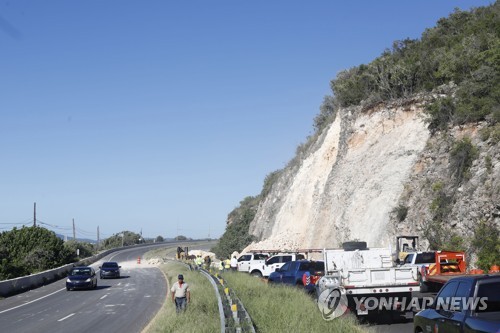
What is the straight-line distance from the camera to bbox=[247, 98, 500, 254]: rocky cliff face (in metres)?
24.5

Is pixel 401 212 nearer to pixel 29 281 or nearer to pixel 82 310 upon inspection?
pixel 82 310

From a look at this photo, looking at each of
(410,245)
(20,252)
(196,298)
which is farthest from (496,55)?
(20,252)

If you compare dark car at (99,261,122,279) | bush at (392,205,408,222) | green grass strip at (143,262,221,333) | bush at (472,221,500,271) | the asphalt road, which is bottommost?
the asphalt road

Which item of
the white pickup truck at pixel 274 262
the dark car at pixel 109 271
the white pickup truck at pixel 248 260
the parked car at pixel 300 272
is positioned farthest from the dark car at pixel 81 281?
the parked car at pixel 300 272

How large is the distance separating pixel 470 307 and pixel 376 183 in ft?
92.3

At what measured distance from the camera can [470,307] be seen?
7.52 m

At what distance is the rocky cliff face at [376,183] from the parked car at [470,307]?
48.7 ft

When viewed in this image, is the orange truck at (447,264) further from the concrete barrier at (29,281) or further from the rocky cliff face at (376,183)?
the concrete barrier at (29,281)

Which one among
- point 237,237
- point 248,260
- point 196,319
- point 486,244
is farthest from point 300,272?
point 237,237

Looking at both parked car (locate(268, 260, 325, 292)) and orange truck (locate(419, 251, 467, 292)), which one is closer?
orange truck (locate(419, 251, 467, 292))

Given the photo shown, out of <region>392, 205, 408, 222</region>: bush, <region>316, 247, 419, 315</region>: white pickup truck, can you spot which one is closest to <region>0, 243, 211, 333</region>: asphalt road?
<region>316, 247, 419, 315</region>: white pickup truck

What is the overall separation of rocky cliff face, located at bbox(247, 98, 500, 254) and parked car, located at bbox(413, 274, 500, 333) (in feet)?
48.7

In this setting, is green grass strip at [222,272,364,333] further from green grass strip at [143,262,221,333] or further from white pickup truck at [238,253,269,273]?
white pickup truck at [238,253,269,273]

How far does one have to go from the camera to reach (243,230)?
67438mm
